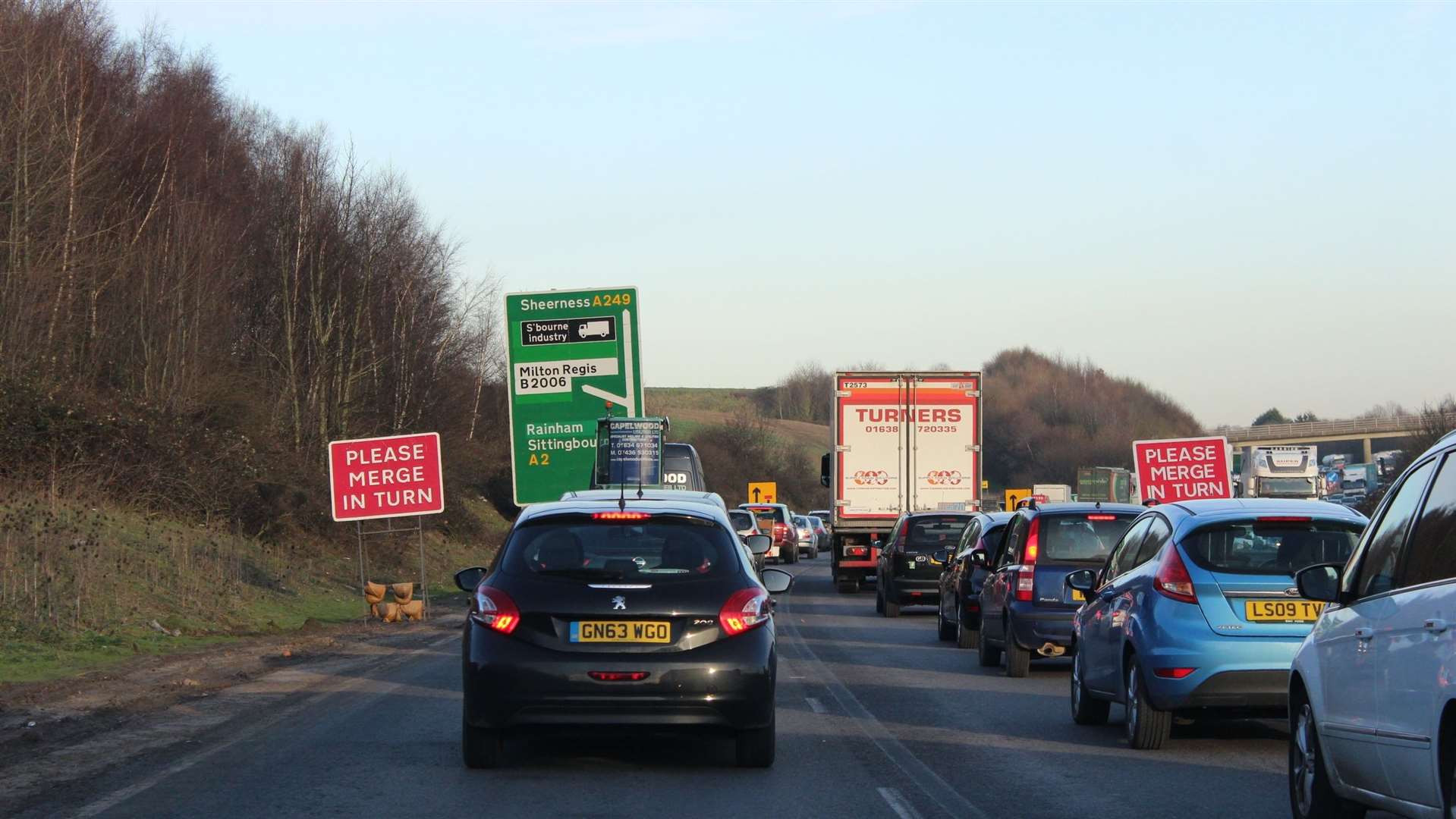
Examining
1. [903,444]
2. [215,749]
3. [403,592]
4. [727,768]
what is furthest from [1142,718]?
[903,444]

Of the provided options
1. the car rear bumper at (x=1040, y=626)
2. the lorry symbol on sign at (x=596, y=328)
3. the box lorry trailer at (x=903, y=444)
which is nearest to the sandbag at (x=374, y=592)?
the lorry symbol on sign at (x=596, y=328)

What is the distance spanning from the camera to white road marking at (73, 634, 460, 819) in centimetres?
803

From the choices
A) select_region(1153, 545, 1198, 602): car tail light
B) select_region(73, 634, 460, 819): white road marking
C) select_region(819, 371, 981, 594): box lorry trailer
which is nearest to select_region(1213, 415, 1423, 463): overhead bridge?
select_region(819, 371, 981, 594): box lorry trailer

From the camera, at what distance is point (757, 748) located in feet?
31.1

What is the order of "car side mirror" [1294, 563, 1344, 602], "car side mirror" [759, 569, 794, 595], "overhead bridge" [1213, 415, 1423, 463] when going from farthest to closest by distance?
"overhead bridge" [1213, 415, 1423, 463] < "car side mirror" [759, 569, 794, 595] < "car side mirror" [1294, 563, 1344, 602]

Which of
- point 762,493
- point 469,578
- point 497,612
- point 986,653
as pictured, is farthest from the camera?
point 762,493

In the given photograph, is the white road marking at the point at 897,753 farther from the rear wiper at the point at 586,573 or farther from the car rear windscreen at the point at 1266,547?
the car rear windscreen at the point at 1266,547

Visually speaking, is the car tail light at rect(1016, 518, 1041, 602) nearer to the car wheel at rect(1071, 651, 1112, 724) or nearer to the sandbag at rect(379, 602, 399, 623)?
the car wheel at rect(1071, 651, 1112, 724)

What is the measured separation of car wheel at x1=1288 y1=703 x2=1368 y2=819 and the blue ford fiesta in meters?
2.28

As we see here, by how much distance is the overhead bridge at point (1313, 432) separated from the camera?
112 metres

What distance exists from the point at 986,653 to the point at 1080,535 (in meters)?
2.13

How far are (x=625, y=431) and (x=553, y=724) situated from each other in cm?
1795

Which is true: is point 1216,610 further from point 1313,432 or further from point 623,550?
point 1313,432

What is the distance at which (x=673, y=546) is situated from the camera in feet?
30.9
